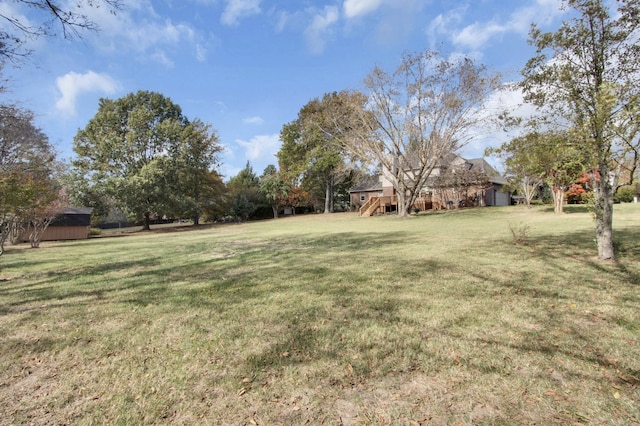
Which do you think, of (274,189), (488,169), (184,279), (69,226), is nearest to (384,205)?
(488,169)

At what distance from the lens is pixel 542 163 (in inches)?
246

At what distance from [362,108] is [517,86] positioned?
15538mm

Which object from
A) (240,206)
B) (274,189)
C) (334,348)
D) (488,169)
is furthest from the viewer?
(274,189)

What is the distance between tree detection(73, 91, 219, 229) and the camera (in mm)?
25844

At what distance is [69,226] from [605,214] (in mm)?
28576

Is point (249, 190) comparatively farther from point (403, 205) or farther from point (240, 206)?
point (403, 205)

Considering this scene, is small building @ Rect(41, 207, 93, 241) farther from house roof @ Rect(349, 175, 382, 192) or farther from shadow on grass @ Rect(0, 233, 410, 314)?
house roof @ Rect(349, 175, 382, 192)

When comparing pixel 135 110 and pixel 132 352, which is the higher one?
pixel 135 110

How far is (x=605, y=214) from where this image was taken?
6.11 metres

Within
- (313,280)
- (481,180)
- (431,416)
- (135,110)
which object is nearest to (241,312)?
(313,280)

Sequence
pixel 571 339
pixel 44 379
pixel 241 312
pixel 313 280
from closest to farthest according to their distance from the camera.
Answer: pixel 44 379 → pixel 571 339 → pixel 241 312 → pixel 313 280

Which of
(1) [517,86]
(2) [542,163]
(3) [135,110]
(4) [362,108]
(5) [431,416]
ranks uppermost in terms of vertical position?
(3) [135,110]

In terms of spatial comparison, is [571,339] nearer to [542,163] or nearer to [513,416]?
[513,416]

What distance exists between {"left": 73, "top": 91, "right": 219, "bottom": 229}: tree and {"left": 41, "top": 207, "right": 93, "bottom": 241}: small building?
322 cm
